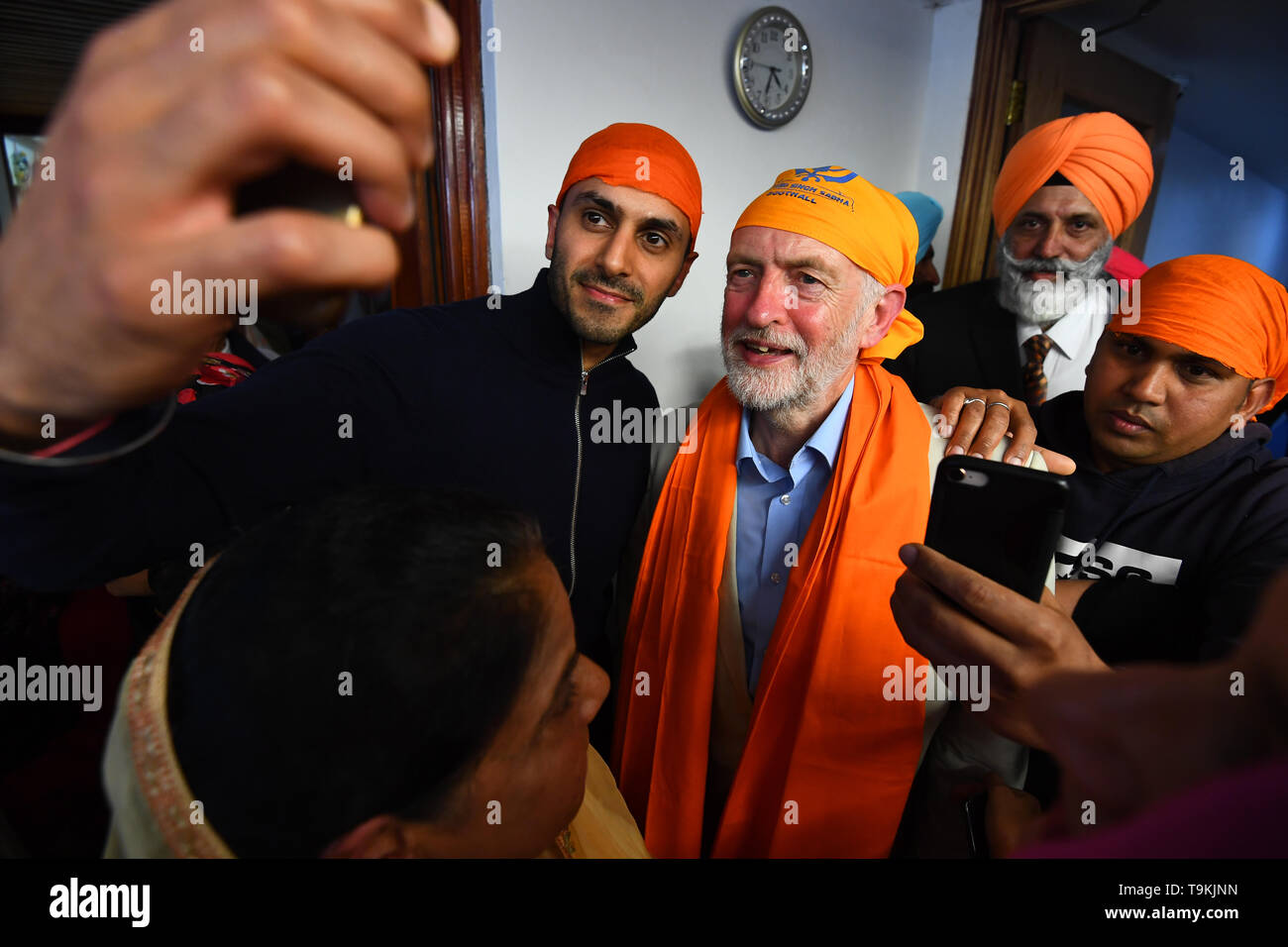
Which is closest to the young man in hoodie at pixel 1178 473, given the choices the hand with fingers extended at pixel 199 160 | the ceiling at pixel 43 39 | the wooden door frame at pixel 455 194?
the hand with fingers extended at pixel 199 160

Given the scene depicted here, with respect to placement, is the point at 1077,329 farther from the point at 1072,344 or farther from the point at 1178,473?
the point at 1178,473

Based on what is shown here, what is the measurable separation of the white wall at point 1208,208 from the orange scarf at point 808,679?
15.8ft

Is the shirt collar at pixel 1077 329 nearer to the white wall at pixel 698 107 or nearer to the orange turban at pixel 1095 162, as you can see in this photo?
the orange turban at pixel 1095 162

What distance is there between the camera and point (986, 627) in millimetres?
656

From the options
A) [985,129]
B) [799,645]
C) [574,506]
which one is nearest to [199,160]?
[574,506]

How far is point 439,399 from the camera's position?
109 centimetres

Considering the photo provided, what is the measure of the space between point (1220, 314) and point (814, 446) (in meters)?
0.71

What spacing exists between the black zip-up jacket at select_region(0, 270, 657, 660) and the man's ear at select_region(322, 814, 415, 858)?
312mm

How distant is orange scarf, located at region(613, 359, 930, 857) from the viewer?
1039 millimetres

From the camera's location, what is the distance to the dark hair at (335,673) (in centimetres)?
41
